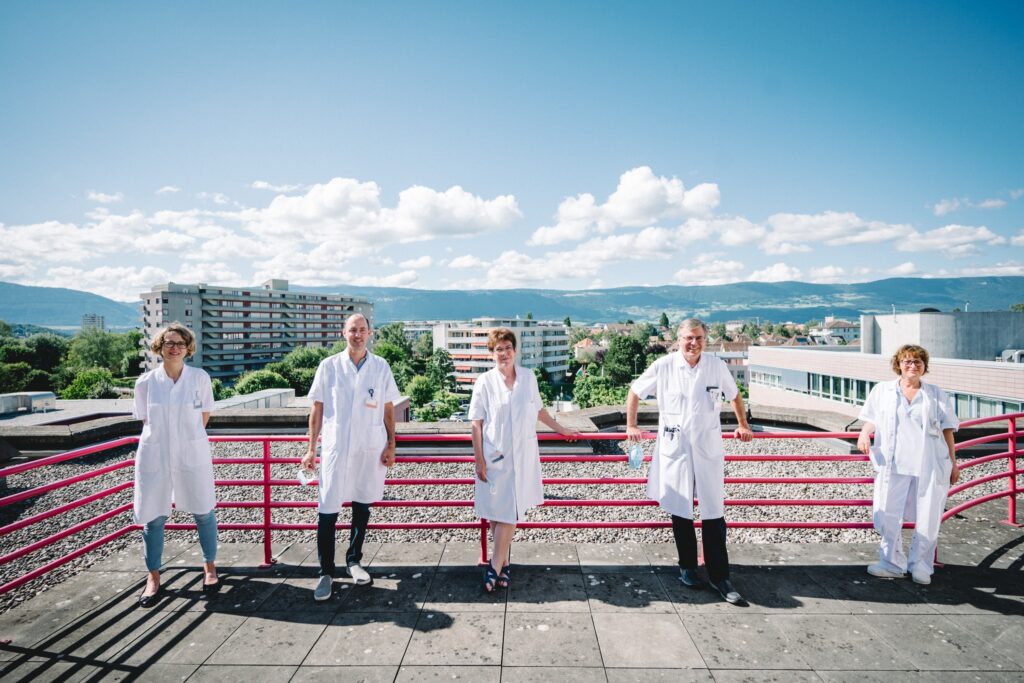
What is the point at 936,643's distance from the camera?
3.03 m

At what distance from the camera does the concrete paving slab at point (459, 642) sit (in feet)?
9.55

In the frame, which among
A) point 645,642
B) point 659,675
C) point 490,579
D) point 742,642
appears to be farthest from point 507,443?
point 742,642

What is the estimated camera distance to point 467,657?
2.94m

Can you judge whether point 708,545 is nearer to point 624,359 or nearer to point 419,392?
point 419,392

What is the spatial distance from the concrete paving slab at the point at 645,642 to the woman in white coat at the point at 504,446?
2.85 ft

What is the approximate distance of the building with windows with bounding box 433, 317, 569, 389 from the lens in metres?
119

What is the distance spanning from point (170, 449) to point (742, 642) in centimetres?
415

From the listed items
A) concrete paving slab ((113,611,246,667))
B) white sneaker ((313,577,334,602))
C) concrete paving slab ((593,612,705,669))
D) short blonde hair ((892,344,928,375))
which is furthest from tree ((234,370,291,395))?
short blonde hair ((892,344,928,375))

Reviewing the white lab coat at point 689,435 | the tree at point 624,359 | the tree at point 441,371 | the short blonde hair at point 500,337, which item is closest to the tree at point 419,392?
the tree at point 441,371

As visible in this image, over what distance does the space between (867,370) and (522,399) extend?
3329 cm

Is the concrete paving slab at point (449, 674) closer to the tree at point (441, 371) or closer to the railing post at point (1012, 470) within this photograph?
the railing post at point (1012, 470)

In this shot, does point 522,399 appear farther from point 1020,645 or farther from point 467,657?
point 1020,645

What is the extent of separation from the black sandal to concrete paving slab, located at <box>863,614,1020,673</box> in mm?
2510

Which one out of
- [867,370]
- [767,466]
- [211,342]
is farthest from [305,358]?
[767,466]
